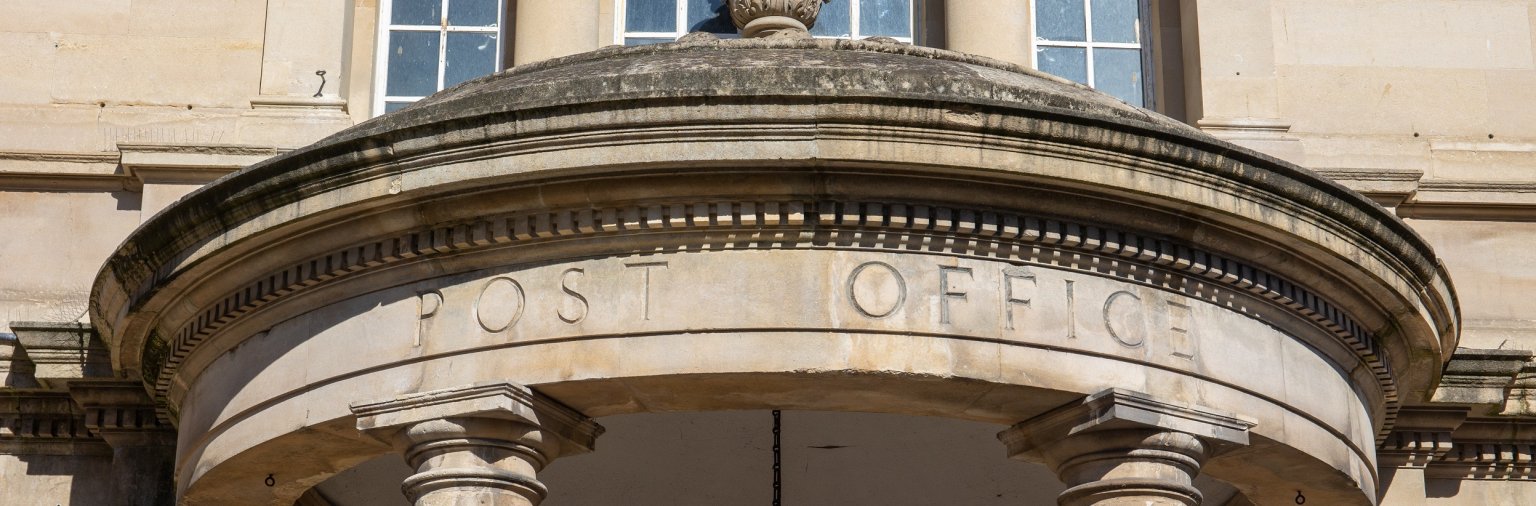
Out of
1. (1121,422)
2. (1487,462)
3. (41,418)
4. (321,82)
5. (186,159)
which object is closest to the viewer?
(1121,422)

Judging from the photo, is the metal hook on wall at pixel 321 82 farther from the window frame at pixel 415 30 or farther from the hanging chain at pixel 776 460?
the hanging chain at pixel 776 460

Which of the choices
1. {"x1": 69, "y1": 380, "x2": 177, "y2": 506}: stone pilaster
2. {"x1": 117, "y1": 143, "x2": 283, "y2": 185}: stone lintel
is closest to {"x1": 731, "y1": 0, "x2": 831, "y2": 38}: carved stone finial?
{"x1": 117, "y1": 143, "x2": 283, "y2": 185}: stone lintel

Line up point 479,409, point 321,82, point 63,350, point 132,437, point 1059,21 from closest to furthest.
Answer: point 479,409, point 63,350, point 132,437, point 321,82, point 1059,21

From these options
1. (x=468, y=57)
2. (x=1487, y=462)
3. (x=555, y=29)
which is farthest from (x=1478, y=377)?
(x=468, y=57)

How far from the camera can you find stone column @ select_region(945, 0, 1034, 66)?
1750 cm

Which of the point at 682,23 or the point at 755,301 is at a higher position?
the point at 682,23

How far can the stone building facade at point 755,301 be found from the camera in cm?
1259

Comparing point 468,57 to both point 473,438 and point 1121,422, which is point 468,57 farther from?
point 1121,422

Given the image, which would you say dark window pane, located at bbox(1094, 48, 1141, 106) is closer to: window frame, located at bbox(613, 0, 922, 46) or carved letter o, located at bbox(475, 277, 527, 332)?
window frame, located at bbox(613, 0, 922, 46)

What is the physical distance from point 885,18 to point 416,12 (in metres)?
3.75

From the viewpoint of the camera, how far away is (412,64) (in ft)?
59.6

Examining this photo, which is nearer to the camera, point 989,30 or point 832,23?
point 989,30

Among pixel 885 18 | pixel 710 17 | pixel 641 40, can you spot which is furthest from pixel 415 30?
pixel 885 18

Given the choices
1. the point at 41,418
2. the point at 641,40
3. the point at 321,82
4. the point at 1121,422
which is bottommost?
the point at 1121,422
